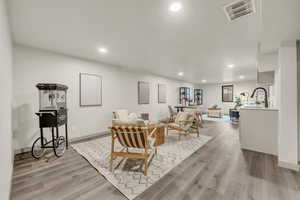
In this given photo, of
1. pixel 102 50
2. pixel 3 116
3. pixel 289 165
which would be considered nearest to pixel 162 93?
pixel 102 50

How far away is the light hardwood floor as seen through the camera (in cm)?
167

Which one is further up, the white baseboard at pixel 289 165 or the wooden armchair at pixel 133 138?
the wooden armchair at pixel 133 138

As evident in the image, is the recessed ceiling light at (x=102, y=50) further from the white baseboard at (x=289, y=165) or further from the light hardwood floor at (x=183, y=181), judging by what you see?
the white baseboard at (x=289, y=165)

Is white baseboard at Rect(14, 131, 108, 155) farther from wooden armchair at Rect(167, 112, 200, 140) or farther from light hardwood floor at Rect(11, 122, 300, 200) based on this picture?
wooden armchair at Rect(167, 112, 200, 140)

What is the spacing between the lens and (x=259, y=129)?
3080 millimetres

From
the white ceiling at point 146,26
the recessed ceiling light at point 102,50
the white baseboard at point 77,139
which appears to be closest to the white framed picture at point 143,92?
the white baseboard at point 77,139

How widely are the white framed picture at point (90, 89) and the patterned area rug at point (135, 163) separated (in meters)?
1.35

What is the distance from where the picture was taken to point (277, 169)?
89.5 inches

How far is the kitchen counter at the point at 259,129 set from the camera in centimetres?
292

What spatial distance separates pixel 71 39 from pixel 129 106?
11.1ft

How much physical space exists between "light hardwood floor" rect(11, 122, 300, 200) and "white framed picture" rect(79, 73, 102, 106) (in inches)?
75.0

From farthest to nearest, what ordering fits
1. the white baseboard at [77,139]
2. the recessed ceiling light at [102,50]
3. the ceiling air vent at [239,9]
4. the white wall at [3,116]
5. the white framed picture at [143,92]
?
the white framed picture at [143,92] → the recessed ceiling light at [102,50] → the white baseboard at [77,139] → the ceiling air vent at [239,9] → the white wall at [3,116]

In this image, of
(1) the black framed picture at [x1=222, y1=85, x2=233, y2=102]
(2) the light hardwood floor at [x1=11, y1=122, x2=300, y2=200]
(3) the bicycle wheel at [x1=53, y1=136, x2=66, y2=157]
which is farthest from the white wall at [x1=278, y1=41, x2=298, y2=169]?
(1) the black framed picture at [x1=222, y1=85, x2=233, y2=102]

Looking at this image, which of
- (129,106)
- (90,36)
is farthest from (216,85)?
(90,36)
